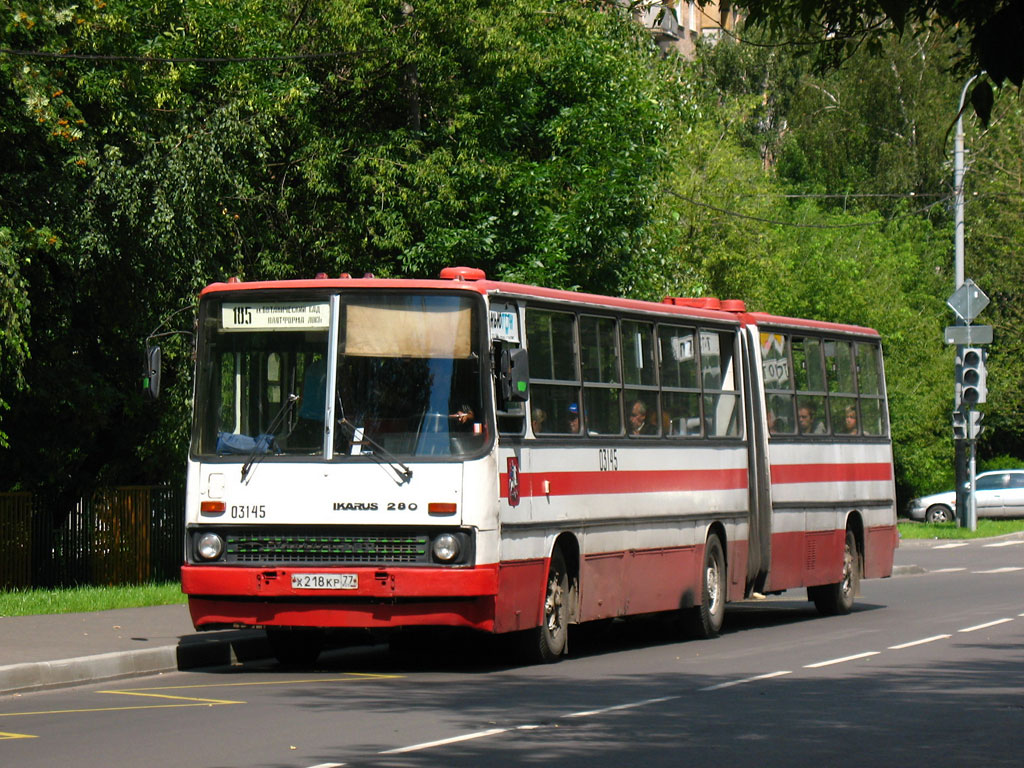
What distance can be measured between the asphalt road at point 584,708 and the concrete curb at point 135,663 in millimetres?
228

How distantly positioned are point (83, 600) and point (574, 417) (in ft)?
23.0

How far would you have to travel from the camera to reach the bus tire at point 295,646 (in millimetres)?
15531

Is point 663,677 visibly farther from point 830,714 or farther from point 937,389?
point 937,389

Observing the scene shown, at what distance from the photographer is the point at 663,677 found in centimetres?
1412

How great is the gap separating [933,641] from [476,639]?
4.22 metres

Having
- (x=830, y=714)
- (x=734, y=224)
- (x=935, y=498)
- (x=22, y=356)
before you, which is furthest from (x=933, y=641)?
(x=935, y=498)

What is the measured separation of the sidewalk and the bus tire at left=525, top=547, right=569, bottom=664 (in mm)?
2626

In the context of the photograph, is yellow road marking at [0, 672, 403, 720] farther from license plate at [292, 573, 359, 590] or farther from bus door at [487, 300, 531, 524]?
bus door at [487, 300, 531, 524]

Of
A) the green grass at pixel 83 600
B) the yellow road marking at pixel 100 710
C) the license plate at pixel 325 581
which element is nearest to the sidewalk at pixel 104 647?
the green grass at pixel 83 600

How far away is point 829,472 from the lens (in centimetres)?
2133

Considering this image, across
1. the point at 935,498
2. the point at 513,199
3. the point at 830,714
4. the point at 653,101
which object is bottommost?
the point at 830,714

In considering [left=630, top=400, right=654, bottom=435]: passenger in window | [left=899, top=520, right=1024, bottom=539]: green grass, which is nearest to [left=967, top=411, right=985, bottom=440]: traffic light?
[left=899, top=520, right=1024, bottom=539]: green grass

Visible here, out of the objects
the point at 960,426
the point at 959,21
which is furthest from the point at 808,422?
the point at 960,426

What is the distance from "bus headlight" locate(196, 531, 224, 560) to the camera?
47.7ft
